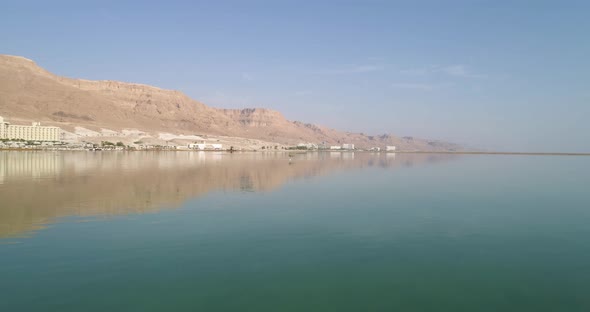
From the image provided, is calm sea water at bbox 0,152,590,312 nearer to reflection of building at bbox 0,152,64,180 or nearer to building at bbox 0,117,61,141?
reflection of building at bbox 0,152,64,180

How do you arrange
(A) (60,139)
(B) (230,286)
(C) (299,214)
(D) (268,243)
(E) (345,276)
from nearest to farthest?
(B) (230,286), (E) (345,276), (D) (268,243), (C) (299,214), (A) (60,139)

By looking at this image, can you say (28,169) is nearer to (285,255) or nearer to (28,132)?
(285,255)

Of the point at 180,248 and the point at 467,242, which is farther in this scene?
the point at 467,242

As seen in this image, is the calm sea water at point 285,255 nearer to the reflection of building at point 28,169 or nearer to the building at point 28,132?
the reflection of building at point 28,169

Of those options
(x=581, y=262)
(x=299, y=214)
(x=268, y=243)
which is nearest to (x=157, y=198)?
(x=299, y=214)

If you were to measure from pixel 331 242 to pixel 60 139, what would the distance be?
205 m

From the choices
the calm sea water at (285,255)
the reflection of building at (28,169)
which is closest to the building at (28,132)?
the reflection of building at (28,169)

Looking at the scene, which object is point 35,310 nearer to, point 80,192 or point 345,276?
point 345,276

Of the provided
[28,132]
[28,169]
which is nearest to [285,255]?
[28,169]

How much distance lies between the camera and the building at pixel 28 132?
531 ft

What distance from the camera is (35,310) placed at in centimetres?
998

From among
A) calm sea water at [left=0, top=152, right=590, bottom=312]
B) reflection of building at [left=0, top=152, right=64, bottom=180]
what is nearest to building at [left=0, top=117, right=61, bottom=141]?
reflection of building at [left=0, top=152, right=64, bottom=180]

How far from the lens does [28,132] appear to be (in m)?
171

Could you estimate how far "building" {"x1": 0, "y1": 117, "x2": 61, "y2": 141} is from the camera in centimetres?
16171
